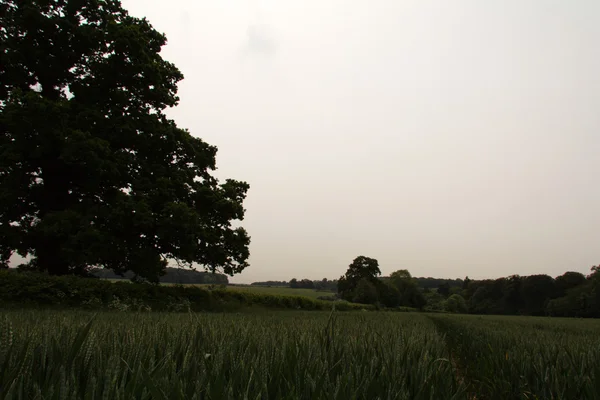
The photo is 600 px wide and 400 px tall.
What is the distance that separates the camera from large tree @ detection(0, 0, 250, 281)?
16875mm

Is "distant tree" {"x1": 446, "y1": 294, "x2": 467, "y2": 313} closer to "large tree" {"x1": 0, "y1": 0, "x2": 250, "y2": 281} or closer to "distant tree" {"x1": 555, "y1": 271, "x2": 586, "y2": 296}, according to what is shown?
"distant tree" {"x1": 555, "y1": 271, "x2": 586, "y2": 296}

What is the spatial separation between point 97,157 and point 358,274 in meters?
95.6

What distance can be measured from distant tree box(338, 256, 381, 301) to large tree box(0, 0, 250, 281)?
86426mm

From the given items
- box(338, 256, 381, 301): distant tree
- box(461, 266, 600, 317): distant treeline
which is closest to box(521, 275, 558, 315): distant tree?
box(461, 266, 600, 317): distant treeline

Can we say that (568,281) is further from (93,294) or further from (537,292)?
(93,294)

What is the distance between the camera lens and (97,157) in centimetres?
1700

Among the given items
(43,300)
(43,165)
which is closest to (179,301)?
(43,300)

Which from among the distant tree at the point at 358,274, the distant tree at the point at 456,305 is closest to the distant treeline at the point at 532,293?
the distant tree at the point at 456,305

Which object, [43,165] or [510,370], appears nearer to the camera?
[510,370]

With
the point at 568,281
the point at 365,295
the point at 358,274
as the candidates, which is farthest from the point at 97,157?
the point at 568,281

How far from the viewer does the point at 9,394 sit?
2.83ft

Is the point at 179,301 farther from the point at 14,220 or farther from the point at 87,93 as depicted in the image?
the point at 87,93

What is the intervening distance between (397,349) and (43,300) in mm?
18212

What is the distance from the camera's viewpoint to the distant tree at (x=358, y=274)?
342 feet
